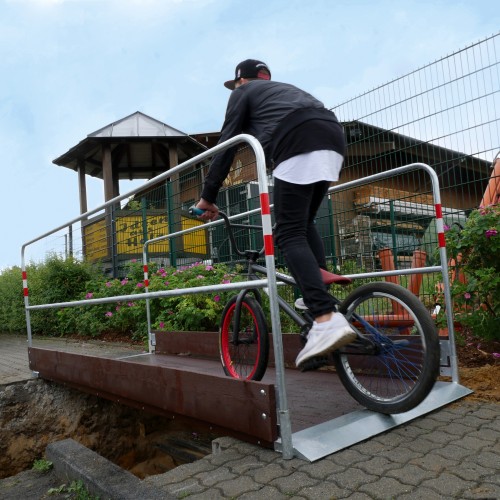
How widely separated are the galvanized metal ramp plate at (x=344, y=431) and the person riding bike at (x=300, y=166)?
33 cm

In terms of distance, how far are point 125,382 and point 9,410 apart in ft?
6.65

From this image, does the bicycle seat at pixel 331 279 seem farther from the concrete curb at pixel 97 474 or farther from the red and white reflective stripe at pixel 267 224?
the concrete curb at pixel 97 474

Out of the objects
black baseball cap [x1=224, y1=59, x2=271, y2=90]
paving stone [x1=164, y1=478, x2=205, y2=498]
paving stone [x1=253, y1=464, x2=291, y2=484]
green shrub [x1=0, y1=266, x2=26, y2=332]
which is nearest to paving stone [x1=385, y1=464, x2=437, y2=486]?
paving stone [x1=253, y1=464, x2=291, y2=484]

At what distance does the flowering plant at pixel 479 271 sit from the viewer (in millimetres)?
3686

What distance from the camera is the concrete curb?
6.81 ft

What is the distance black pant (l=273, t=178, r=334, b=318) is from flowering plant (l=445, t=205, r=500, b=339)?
1843mm

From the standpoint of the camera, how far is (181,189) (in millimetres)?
8141

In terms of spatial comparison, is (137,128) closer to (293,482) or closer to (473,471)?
(293,482)

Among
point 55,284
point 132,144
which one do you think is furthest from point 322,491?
point 132,144

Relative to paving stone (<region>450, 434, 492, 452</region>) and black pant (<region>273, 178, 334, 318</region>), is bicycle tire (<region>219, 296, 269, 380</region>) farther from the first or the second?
paving stone (<region>450, 434, 492, 452</region>)

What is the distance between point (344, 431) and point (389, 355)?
1.50 feet

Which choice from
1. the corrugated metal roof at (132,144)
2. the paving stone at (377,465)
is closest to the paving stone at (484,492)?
the paving stone at (377,465)

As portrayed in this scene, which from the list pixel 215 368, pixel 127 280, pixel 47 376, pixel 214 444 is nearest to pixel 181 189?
pixel 127 280

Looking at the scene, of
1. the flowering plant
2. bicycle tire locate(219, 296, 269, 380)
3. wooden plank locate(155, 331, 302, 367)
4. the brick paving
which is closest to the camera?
the brick paving
